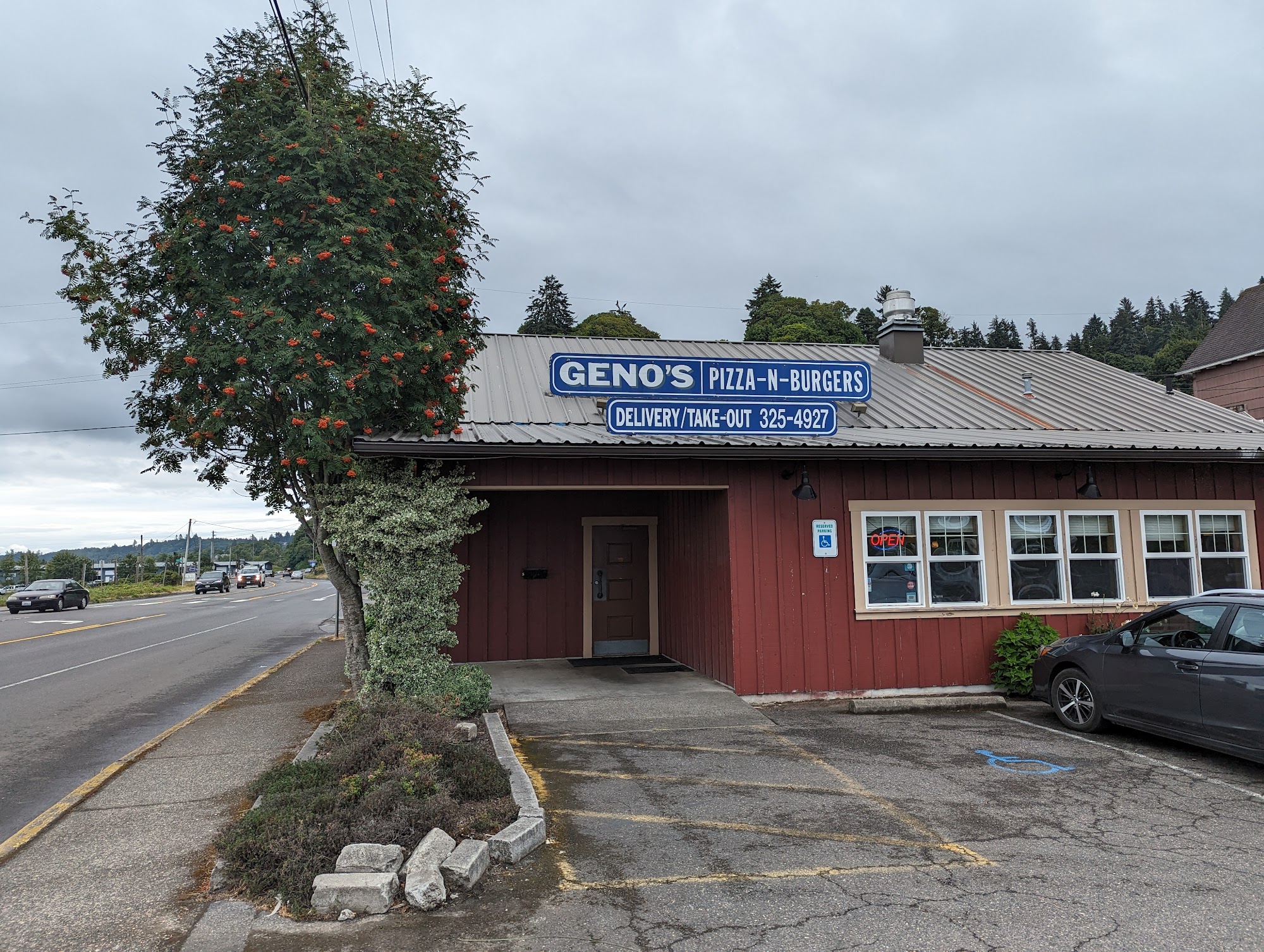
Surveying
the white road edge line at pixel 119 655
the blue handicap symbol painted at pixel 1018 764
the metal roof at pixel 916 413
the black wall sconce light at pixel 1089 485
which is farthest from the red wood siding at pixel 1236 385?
the white road edge line at pixel 119 655

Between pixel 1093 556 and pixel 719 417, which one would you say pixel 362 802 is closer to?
pixel 719 417

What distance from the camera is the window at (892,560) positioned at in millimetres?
9945

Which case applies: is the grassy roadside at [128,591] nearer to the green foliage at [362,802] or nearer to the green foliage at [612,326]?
the green foliage at [612,326]

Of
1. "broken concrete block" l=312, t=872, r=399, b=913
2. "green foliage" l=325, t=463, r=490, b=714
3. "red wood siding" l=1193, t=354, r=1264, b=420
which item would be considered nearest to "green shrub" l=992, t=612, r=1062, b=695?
"green foliage" l=325, t=463, r=490, b=714

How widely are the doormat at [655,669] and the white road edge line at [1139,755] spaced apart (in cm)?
411

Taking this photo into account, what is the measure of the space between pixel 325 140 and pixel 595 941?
7.89 meters

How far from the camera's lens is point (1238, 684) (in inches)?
256

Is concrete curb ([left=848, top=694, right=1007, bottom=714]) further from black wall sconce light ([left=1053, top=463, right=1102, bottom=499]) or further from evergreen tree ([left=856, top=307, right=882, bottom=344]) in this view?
evergreen tree ([left=856, top=307, right=882, bottom=344])

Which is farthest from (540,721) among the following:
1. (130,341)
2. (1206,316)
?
(1206,316)

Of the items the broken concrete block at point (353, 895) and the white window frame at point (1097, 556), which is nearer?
the broken concrete block at point (353, 895)

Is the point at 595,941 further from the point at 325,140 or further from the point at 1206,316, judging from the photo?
the point at 1206,316

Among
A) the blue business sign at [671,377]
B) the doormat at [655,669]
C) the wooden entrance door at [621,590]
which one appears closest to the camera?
the blue business sign at [671,377]

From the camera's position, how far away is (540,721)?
27.6ft

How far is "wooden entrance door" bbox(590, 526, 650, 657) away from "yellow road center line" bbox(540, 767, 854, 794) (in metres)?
6.24
